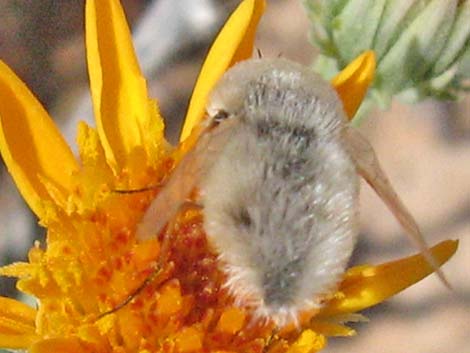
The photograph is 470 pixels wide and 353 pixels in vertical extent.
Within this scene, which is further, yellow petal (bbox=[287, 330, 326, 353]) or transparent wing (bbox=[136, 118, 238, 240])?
yellow petal (bbox=[287, 330, 326, 353])

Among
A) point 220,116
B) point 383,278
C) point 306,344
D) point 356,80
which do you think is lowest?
point 306,344

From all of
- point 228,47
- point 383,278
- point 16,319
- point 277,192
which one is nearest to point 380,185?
point 277,192

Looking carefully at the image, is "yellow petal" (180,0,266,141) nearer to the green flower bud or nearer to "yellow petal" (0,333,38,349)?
the green flower bud

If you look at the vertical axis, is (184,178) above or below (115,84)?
below

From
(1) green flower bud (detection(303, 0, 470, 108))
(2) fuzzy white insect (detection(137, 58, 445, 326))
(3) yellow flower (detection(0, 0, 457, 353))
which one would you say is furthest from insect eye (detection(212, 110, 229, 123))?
(1) green flower bud (detection(303, 0, 470, 108))

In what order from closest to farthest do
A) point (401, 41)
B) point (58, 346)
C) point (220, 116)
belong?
1. point (220, 116)
2. point (58, 346)
3. point (401, 41)

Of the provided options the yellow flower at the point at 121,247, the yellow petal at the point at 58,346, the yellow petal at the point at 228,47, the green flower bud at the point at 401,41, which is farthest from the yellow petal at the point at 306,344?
the green flower bud at the point at 401,41

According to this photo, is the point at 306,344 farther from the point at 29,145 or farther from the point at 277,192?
the point at 29,145

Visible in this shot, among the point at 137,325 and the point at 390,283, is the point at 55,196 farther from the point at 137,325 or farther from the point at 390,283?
the point at 390,283
